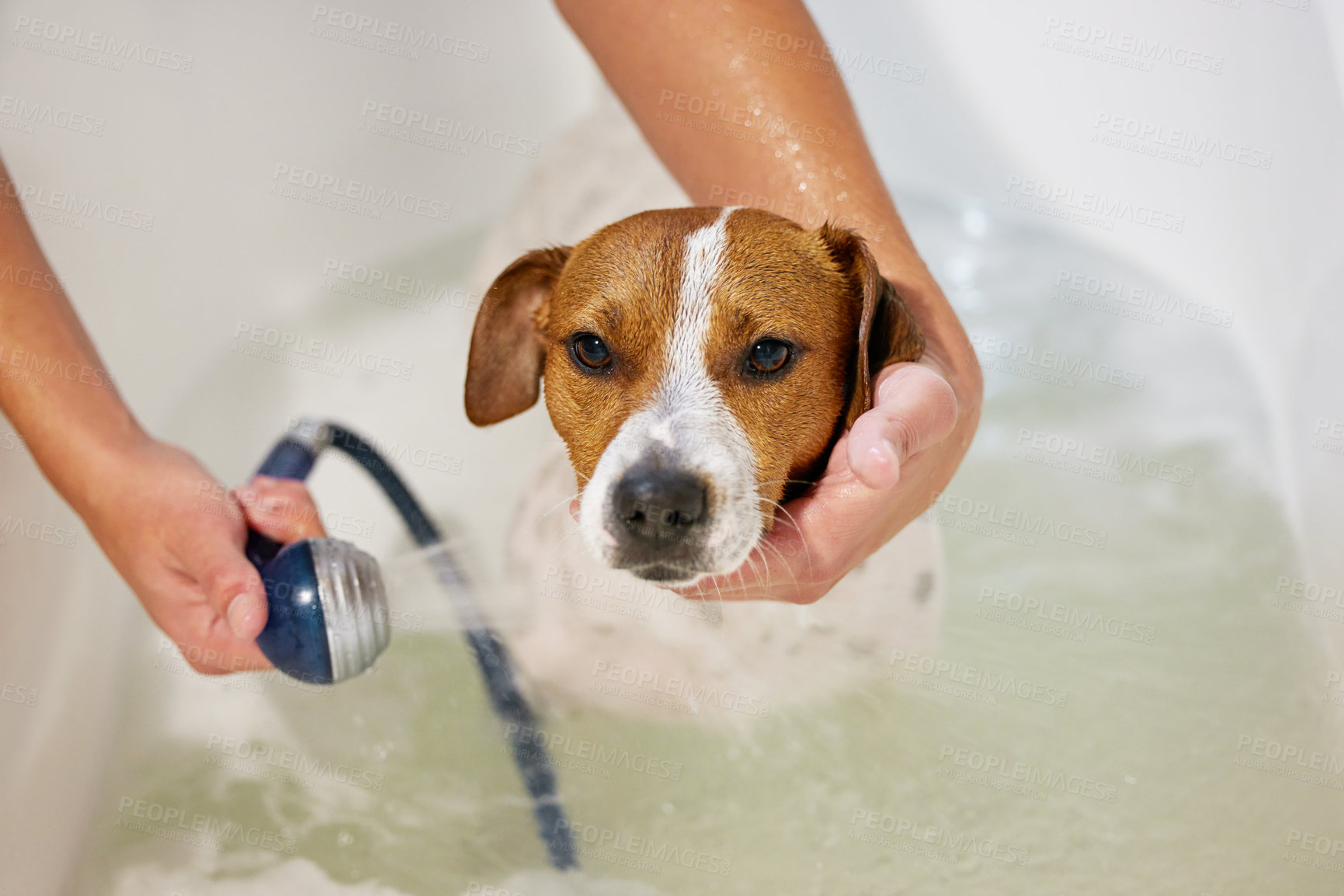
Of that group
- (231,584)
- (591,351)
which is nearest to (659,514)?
(591,351)

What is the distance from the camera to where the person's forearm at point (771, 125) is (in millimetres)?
2191

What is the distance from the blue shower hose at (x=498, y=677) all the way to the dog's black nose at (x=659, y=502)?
1.07 meters

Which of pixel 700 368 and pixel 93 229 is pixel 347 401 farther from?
pixel 700 368

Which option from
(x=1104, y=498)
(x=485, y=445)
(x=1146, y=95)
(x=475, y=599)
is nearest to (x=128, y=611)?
(x=475, y=599)

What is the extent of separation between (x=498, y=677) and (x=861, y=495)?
1.46 metres

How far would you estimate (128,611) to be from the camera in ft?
9.71

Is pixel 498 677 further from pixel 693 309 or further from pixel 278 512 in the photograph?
pixel 693 309

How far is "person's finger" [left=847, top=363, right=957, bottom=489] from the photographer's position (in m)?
1.46

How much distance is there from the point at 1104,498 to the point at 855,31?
2.02m

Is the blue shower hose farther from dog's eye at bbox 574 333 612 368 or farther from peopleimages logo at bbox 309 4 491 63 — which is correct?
peopleimages logo at bbox 309 4 491 63

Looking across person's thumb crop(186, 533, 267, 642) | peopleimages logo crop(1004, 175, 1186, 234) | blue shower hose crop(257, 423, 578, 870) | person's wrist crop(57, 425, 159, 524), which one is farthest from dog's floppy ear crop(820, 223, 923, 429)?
peopleimages logo crop(1004, 175, 1186, 234)

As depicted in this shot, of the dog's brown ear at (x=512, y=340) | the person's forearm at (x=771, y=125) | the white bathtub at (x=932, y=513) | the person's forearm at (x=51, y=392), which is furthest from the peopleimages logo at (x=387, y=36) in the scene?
the dog's brown ear at (x=512, y=340)

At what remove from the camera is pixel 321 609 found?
187 centimetres

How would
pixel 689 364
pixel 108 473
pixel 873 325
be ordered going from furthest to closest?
pixel 108 473
pixel 873 325
pixel 689 364
